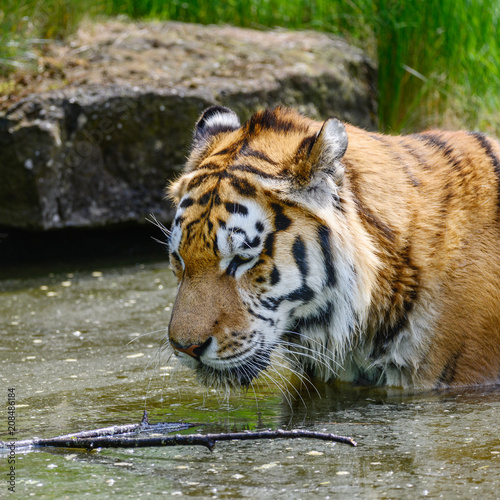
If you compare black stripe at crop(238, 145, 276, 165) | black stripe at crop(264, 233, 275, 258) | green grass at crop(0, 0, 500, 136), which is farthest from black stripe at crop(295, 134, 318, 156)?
green grass at crop(0, 0, 500, 136)

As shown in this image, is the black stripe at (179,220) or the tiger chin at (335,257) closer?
the tiger chin at (335,257)

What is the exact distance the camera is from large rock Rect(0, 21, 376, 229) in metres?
5.60

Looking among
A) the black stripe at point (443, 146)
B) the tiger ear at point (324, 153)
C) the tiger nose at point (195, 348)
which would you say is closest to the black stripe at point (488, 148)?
the black stripe at point (443, 146)

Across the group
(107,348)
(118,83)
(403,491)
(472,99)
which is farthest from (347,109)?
(403,491)

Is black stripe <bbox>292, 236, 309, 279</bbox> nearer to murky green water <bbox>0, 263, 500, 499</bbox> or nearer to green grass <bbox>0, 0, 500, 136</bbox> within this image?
murky green water <bbox>0, 263, 500, 499</bbox>

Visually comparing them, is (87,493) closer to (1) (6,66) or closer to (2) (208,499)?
(2) (208,499)

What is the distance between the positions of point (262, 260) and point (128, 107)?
3.44m

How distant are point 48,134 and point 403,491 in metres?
4.19

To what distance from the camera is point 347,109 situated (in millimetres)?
7039

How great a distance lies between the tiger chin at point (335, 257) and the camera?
2.78m

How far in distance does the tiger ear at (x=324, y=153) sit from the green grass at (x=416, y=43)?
416 cm

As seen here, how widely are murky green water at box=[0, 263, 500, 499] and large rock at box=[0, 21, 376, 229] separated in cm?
153

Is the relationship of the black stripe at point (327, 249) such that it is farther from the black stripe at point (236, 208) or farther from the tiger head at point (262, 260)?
the black stripe at point (236, 208)

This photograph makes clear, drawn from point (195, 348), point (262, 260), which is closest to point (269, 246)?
point (262, 260)
